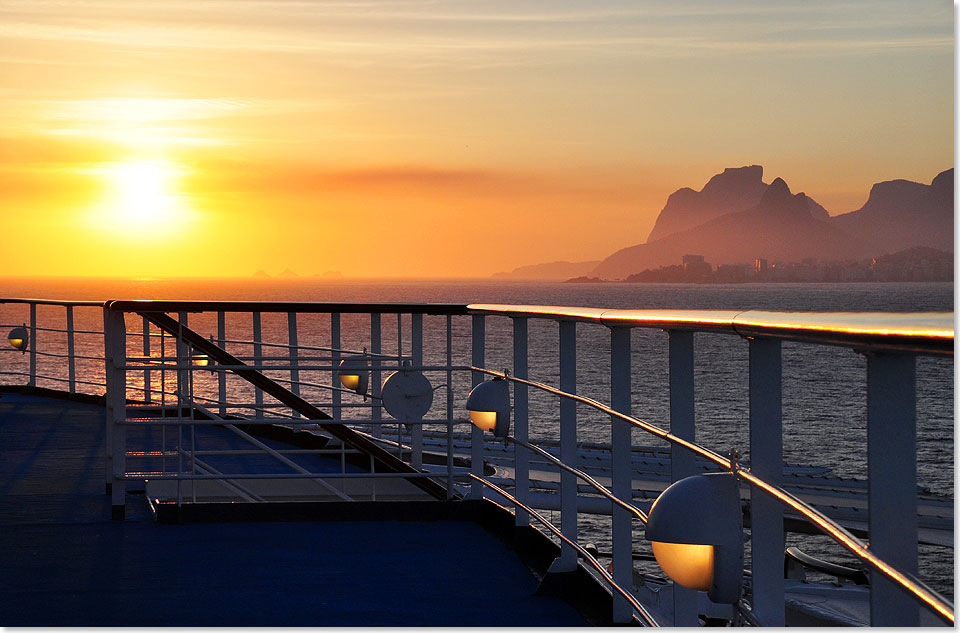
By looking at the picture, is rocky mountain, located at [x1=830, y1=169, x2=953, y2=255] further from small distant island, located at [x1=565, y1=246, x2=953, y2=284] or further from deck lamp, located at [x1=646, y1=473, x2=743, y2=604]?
deck lamp, located at [x1=646, y1=473, x2=743, y2=604]

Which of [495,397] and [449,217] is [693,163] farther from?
[495,397]

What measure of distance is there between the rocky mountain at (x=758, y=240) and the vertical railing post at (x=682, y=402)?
5341cm

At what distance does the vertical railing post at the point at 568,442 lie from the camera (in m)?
2.13

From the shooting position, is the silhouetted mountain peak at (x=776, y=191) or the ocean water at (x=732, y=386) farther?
the silhouetted mountain peak at (x=776, y=191)

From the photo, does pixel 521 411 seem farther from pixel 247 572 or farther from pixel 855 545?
pixel 855 545

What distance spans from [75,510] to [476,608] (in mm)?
1696

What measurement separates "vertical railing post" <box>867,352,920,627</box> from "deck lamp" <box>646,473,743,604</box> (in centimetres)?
31

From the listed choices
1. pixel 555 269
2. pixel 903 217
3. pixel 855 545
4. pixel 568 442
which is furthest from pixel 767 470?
pixel 555 269

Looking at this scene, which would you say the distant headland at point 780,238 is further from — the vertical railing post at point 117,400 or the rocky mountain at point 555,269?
the vertical railing post at point 117,400

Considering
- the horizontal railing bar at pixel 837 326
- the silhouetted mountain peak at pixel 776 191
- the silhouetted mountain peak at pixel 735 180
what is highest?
the silhouetted mountain peak at pixel 735 180

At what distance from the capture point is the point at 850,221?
5294 centimetres

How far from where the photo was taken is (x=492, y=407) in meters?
2.64

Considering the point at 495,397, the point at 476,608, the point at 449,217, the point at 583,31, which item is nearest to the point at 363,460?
the point at 495,397

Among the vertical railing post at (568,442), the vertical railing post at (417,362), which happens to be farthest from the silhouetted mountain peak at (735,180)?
the vertical railing post at (568,442)
